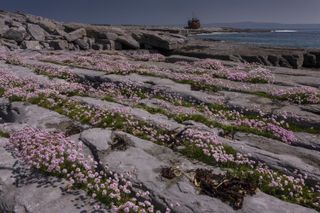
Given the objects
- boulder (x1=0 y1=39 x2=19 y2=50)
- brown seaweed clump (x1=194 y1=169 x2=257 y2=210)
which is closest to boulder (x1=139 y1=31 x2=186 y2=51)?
boulder (x1=0 y1=39 x2=19 y2=50)

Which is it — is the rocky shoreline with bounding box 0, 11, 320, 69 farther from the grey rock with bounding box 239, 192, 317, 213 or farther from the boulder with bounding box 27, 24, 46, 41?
the grey rock with bounding box 239, 192, 317, 213

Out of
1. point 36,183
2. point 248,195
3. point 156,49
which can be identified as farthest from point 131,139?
point 156,49

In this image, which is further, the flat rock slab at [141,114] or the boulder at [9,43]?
the boulder at [9,43]

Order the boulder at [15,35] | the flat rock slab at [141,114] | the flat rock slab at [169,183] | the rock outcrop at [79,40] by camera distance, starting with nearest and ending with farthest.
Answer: the flat rock slab at [169,183], the flat rock slab at [141,114], the rock outcrop at [79,40], the boulder at [15,35]

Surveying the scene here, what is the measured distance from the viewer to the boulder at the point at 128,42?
56.8 m

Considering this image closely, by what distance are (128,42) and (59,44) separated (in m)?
10.2

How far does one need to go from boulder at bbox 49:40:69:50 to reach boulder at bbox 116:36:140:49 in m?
8.18

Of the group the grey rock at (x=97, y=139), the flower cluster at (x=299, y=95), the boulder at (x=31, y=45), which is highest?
the boulder at (x=31, y=45)

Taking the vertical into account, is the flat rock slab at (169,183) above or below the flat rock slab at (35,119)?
below

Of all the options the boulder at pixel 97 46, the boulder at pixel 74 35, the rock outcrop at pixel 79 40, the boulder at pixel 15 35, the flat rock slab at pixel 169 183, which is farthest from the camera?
the boulder at pixel 74 35

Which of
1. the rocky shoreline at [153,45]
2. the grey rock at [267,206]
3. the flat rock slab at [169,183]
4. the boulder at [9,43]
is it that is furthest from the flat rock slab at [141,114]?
the boulder at [9,43]

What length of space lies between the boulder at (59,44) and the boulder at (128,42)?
26.8 feet

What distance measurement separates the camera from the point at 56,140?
Answer: 12508 millimetres

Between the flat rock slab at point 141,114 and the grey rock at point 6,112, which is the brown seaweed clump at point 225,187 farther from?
the grey rock at point 6,112
